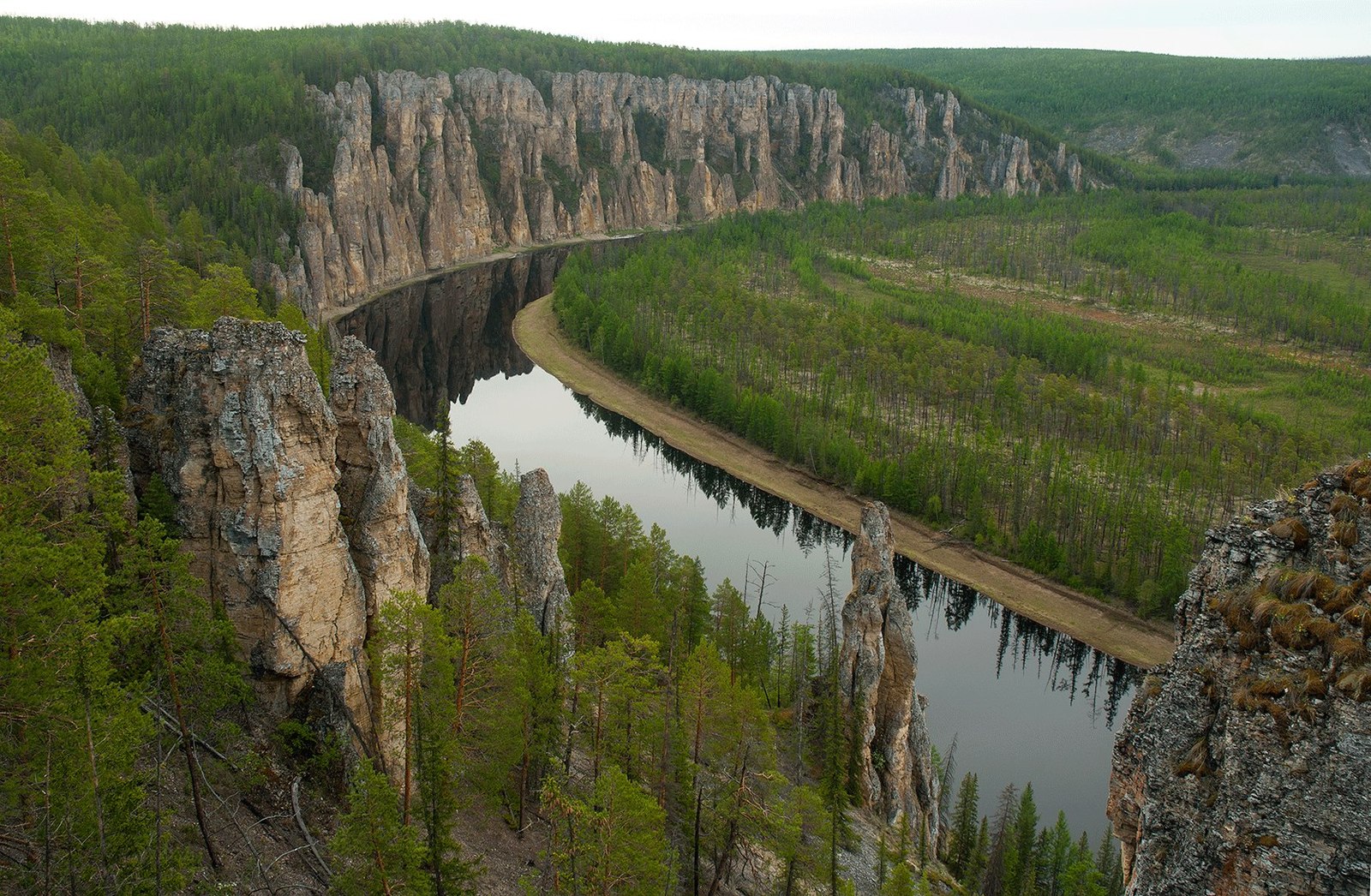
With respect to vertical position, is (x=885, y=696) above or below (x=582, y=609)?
below

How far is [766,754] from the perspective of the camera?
31016mm

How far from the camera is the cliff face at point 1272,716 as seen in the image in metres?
10.8

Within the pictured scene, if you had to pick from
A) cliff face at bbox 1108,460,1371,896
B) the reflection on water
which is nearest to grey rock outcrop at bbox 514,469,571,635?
cliff face at bbox 1108,460,1371,896

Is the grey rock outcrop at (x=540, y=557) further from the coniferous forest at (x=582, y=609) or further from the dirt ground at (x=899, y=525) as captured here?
the dirt ground at (x=899, y=525)

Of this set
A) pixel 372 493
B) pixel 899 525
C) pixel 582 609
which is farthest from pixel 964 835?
pixel 899 525

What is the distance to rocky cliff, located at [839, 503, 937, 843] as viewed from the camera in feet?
124

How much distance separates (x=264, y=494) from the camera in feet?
80.2

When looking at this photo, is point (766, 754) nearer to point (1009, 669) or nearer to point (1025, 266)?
point (1009, 669)

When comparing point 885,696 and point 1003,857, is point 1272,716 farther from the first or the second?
point 1003,857

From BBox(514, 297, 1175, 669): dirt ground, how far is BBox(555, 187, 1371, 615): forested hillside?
1.45m

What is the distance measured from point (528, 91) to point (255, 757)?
192044 millimetres

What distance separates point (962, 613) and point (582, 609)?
31839 mm

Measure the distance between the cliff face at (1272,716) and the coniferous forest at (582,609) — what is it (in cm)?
1247

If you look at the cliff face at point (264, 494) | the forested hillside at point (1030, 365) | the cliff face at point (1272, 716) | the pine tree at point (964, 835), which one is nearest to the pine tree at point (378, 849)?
the cliff face at point (264, 494)
